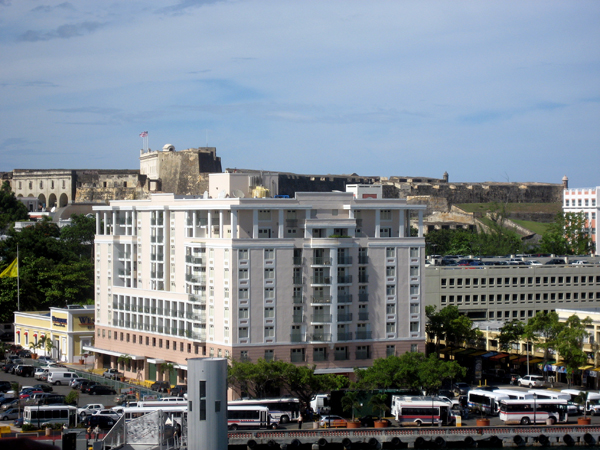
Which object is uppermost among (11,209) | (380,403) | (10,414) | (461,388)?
(11,209)

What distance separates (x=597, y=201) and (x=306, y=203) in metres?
65.2

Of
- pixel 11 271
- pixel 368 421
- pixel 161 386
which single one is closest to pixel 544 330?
pixel 368 421

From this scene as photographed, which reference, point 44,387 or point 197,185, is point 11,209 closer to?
point 197,185

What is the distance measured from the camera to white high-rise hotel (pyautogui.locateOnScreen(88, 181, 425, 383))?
162 feet

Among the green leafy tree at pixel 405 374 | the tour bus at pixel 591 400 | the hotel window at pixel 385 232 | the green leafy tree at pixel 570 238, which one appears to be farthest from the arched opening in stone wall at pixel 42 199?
the tour bus at pixel 591 400

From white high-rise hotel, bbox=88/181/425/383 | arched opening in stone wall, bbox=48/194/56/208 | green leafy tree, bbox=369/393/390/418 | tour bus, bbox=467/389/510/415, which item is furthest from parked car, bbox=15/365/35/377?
arched opening in stone wall, bbox=48/194/56/208

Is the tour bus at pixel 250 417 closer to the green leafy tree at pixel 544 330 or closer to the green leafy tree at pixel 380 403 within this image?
the green leafy tree at pixel 380 403

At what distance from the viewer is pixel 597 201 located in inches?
4262

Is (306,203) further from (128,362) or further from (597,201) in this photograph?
(597,201)

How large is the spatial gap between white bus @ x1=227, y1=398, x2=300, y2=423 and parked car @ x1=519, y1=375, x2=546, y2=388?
13631mm

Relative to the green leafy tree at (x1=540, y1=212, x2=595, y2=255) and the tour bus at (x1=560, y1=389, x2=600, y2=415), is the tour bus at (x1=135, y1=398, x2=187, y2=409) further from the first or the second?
the green leafy tree at (x1=540, y1=212, x2=595, y2=255)

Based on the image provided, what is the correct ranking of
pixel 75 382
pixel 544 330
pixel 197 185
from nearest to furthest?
1. pixel 75 382
2. pixel 544 330
3. pixel 197 185

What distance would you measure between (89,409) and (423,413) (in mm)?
14586

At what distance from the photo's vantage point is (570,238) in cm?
10681
